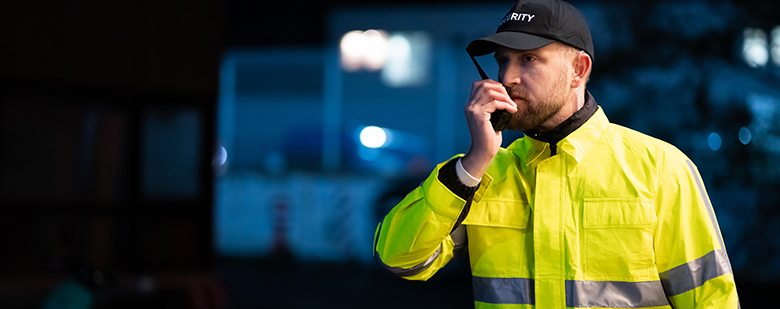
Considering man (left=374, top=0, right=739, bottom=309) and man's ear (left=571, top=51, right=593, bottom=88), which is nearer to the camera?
man (left=374, top=0, right=739, bottom=309)

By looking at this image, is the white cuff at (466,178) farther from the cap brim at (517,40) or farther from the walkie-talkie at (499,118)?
the cap brim at (517,40)

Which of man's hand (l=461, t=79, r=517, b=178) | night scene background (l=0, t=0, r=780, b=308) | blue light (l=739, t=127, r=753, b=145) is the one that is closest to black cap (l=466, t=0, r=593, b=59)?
man's hand (l=461, t=79, r=517, b=178)

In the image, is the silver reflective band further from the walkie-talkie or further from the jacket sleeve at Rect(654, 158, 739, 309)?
the jacket sleeve at Rect(654, 158, 739, 309)

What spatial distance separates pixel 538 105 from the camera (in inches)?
65.8

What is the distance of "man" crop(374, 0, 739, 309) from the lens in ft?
5.05

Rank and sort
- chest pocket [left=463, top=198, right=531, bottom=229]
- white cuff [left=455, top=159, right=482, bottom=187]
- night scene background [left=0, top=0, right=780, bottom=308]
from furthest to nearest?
night scene background [left=0, top=0, right=780, bottom=308] → chest pocket [left=463, top=198, right=531, bottom=229] → white cuff [left=455, top=159, right=482, bottom=187]

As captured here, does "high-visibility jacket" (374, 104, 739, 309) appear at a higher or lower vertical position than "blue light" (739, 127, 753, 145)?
lower

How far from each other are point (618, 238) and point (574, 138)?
0.91 ft

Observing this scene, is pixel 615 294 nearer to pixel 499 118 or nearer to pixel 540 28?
pixel 499 118

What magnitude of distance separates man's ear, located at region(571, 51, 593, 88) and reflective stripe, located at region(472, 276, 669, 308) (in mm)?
517

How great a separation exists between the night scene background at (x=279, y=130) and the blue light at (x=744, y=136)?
0.06 feet

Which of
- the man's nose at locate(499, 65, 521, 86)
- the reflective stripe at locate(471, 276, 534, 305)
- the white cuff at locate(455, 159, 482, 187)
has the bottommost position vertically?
the reflective stripe at locate(471, 276, 534, 305)

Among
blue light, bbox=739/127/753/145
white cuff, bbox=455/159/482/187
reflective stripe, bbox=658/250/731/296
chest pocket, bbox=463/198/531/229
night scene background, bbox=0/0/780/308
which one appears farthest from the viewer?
blue light, bbox=739/127/753/145

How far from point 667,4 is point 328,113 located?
20.7 ft
